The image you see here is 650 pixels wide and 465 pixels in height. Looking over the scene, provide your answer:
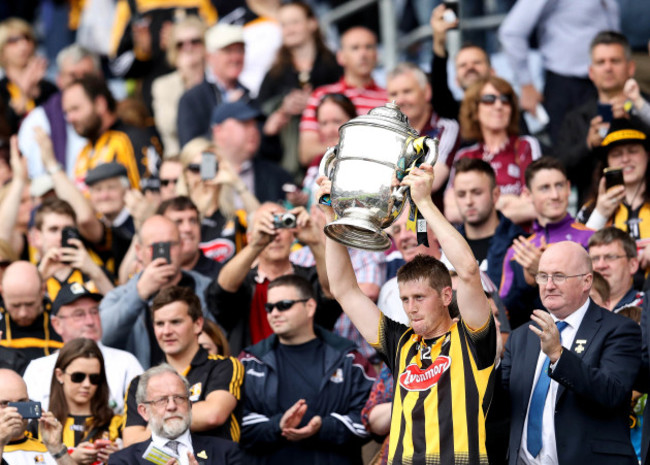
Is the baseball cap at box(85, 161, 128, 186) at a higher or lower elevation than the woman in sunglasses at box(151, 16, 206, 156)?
lower

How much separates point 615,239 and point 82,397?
138 inches

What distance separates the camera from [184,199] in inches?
412

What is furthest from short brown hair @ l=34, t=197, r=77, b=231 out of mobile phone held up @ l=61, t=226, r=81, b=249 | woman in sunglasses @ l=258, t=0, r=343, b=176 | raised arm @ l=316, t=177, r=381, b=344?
raised arm @ l=316, t=177, r=381, b=344

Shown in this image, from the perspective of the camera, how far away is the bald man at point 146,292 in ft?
31.3

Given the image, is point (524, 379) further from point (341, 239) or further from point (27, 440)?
point (27, 440)

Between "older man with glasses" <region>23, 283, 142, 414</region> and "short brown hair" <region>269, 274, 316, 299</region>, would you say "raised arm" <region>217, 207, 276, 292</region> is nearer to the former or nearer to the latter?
"short brown hair" <region>269, 274, 316, 299</region>

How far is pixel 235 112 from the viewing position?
12109mm

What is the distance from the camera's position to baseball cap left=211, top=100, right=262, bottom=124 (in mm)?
12055

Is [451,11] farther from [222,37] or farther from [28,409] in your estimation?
[28,409]

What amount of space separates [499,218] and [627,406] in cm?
244

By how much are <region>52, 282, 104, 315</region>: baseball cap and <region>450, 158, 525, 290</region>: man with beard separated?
259 cm

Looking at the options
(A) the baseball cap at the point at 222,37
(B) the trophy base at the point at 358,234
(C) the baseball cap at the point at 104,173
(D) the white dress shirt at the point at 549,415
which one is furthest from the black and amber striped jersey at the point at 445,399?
(A) the baseball cap at the point at 222,37

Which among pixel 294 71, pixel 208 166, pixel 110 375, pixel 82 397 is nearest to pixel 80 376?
pixel 82 397

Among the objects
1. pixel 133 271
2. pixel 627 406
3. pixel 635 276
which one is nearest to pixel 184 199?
pixel 133 271
